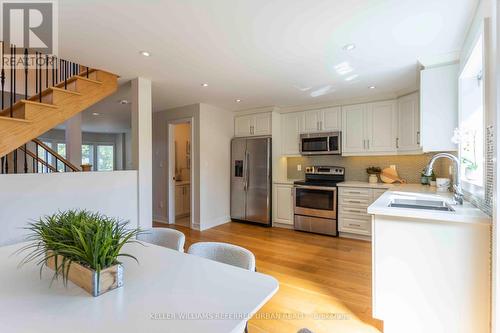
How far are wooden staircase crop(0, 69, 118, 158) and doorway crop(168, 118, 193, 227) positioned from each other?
1781mm

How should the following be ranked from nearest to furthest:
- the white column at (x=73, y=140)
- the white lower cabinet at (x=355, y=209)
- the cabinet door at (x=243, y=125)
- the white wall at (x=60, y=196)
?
the white wall at (x=60, y=196) < the white lower cabinet at (x=355, y=209) < the white column at (x=73, y=140) < the cabinet door at (x=243, y=125)

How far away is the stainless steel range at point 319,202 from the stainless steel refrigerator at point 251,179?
1.92 feet

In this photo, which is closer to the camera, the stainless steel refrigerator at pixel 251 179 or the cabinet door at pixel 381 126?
the cabinet door at pixel 381 126

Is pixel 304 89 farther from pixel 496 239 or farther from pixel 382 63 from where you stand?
pixel 496 239

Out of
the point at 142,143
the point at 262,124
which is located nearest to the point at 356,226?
the point at 262,124

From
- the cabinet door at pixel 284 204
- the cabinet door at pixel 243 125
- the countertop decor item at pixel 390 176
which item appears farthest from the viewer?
the cabinet door at pixel 243 125

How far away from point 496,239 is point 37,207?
11.5ft

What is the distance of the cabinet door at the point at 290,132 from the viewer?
15.6ft

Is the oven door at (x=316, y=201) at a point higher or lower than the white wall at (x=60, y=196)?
lower

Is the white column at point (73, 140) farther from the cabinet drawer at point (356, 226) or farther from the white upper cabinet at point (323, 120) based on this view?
the cabinet drawer at point (356, 226)

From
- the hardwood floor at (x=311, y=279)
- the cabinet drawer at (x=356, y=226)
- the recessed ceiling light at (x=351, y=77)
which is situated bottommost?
the hardwood floor at (x=311, y=279)

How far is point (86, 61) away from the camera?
8.54ft

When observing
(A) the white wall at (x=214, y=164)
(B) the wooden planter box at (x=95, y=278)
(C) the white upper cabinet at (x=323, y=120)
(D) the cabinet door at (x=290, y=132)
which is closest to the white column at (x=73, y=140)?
(A) the white wall at (x=214, y=164)

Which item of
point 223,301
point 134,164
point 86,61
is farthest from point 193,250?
point 86,61
